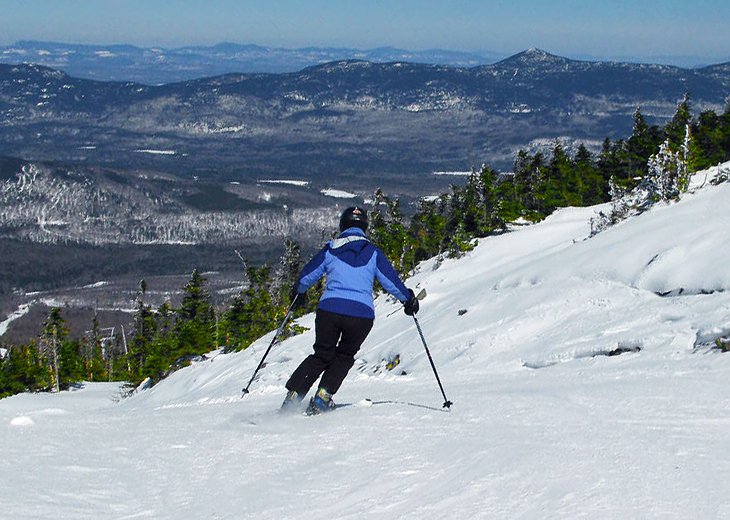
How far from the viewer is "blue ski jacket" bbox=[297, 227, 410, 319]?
8.09 meters

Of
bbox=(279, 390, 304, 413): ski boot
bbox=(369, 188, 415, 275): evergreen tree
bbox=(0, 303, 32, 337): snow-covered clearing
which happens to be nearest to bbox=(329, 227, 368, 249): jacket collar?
bbox=(279, 390, 304, 413): ski boot

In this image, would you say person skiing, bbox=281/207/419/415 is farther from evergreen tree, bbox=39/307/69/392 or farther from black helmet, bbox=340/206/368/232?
evergreen tree, bbox=39/307/69/392

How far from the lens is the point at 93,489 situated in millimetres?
5508

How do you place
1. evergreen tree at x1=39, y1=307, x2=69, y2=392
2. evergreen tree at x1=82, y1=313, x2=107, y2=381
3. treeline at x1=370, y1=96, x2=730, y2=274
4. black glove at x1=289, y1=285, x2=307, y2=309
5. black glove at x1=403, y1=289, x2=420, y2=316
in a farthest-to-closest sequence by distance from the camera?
1. evergreen tree at x1=82, y1=313, x2=107, y2=381
2. evergreen tree at x1=39, y1=307, x2=69, y2=392
3. treeline at x1=370, y1=96, x2=730, y2=274
4. black glove at x1=289, y1=285, x2=307, y2=309
5. black glove at x1=403, y1=289, x2=420, y2=316

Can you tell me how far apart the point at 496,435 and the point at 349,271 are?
2.56 metres

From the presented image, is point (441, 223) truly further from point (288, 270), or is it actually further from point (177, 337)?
point (177, 337)

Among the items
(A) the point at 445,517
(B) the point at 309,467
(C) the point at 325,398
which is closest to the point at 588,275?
(C) the point at 325,398

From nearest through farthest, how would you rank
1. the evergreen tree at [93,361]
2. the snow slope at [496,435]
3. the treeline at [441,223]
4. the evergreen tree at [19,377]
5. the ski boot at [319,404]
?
1. the snow slope at [496,435]
2. the ski boot at [319,404]
3. the treeline at [441,223]
4. the evergreen tree at [19,377]
5. the evergreen tree at [93,361]

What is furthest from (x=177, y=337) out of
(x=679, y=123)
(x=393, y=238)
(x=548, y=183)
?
(x=679, y=123)

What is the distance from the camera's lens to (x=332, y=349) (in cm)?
835

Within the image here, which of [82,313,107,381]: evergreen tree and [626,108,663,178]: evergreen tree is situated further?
[82,313,107,381]: evergreen tree

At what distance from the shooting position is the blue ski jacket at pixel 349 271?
8.09 metres

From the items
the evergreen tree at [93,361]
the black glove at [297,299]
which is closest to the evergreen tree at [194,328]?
the evergreen tree at [93,361]

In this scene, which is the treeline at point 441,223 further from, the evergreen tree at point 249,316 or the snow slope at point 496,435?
the snow slope at point 496,435
